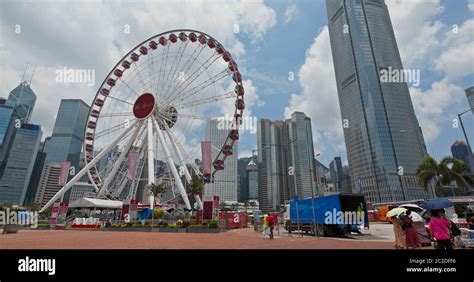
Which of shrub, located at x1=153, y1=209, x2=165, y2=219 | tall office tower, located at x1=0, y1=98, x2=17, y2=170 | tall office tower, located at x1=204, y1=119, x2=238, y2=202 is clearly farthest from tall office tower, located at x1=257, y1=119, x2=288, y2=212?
tall office tower, located at x1=0, y1=98, x2=17, y2=170

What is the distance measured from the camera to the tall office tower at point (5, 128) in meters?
138

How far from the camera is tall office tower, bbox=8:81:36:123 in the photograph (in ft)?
546

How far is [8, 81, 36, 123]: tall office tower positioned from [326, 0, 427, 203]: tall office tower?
187021mm

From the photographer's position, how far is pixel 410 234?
10.7 m

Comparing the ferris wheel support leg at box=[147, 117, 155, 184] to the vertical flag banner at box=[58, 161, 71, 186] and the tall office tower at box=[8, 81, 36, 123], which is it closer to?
the vertical flag banner at box=[58, 161, 71, 186]

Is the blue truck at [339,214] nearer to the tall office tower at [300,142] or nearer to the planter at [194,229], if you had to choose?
the planter at [194,229]

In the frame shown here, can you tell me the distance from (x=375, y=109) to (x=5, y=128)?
598 feet

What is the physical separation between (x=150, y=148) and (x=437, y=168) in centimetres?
→ 3872

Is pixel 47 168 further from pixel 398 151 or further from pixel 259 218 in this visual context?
pixel 398 151

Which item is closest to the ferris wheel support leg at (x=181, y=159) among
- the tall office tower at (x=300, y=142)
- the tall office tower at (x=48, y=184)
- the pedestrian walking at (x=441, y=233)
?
the pedestrian walking at (x=441, y=233)

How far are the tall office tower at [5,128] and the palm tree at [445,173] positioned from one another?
576 ft

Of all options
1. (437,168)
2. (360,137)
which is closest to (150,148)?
(437,168)

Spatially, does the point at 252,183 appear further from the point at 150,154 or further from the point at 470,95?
the point at 150,154
